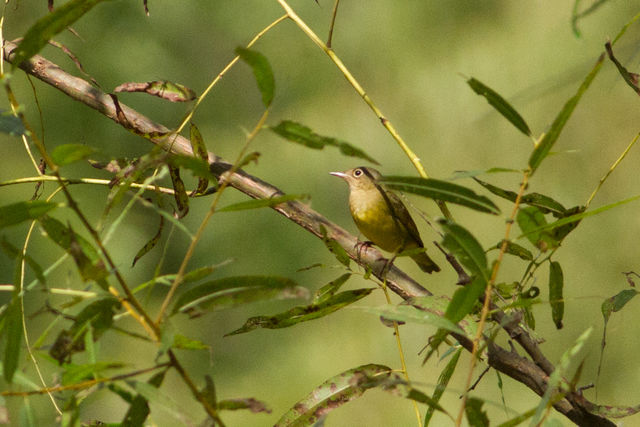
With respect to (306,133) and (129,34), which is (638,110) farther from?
(306,133)

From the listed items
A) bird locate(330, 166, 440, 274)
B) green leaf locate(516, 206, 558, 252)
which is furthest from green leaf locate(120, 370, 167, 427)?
bird locate(330, 166, 440, 274)

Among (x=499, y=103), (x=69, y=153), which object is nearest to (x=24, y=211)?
(x=69, y=153)

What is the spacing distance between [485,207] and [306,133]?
193mm

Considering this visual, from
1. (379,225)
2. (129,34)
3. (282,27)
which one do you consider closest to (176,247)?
(129,34)

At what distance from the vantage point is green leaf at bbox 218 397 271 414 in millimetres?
675

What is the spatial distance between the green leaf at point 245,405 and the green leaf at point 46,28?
36cm

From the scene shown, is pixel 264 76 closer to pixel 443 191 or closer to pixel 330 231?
pixel 443 191

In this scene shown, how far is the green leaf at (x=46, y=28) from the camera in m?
0.70

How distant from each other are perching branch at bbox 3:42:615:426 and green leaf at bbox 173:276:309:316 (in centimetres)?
19

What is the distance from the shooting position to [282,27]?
669cm

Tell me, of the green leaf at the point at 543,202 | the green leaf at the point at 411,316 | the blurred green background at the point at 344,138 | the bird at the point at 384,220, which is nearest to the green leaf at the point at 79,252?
the green leaf at the point at 411,316

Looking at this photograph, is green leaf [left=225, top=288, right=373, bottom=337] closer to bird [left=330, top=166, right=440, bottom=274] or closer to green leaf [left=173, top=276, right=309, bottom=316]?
green leaf [left=173, top=276, right=309, bottom=316]

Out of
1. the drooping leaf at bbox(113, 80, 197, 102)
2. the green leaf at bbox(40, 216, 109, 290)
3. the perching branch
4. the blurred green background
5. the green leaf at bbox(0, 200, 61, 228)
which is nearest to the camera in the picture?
the green leaf at bbox(40, 216, 109, 290)

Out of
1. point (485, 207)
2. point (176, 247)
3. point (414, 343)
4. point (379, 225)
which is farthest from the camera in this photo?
point (176, 247)
